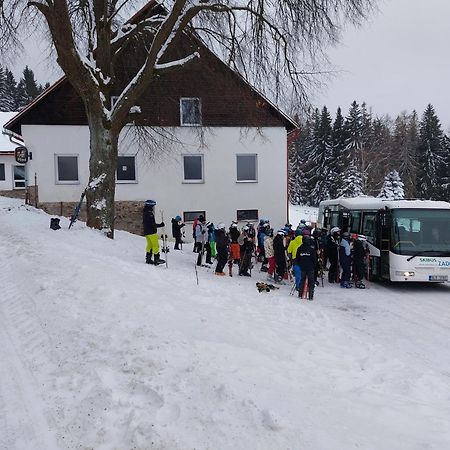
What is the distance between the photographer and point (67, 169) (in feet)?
75.6

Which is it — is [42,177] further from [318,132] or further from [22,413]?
[318,132]

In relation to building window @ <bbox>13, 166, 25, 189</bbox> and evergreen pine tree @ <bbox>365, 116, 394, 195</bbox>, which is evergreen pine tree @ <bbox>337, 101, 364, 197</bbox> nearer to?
evergreen pine tree @ <bbox>365, 116, 394, 195</bbox>

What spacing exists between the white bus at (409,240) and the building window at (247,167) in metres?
11.2

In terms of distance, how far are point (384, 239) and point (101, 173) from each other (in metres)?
8.45

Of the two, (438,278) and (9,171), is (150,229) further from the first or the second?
(9,171)

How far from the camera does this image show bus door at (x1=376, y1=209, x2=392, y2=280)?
43.3 feet

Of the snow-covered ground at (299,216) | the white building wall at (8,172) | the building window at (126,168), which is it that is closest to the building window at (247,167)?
the building window at (126,168)

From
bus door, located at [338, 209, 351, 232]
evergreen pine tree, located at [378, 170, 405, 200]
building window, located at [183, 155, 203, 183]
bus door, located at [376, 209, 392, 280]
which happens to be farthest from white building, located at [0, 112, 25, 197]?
evergreen pine tree, located at [378, 170, 405, 200]

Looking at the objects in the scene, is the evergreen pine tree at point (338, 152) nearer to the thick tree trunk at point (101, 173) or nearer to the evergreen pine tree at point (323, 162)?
the evergreen pine tree at point (323, 162)

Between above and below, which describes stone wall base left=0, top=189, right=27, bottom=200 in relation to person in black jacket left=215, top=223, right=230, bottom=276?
above

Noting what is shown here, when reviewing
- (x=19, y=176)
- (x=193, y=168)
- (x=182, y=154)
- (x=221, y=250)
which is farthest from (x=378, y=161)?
(x=221, y=250)

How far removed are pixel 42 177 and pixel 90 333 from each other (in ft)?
60.3

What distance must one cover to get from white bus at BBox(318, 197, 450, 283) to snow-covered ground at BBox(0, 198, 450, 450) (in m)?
3.20

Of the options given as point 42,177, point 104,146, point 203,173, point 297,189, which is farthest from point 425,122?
point 104,146
